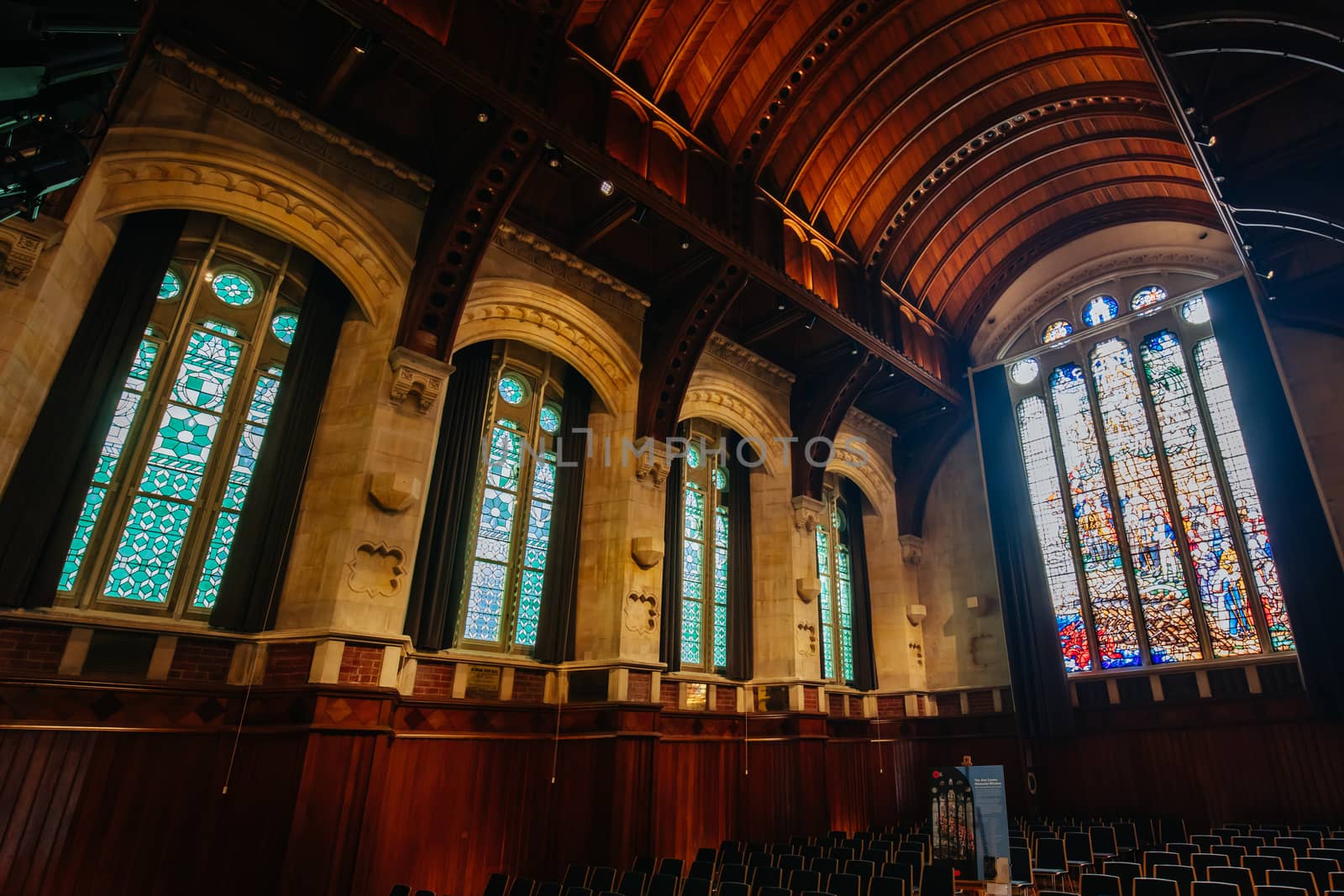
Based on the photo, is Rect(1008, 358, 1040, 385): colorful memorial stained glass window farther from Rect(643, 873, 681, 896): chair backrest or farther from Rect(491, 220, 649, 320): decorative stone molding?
Rect(643, 873, 681, 896): chair backrest

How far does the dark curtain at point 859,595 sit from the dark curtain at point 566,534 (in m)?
6.41

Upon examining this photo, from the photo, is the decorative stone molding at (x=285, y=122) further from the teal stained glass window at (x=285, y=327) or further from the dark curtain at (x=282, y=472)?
the teal stained glass window at (x=285, y=327)

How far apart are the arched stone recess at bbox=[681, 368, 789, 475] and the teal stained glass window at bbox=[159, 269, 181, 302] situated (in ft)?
21.3

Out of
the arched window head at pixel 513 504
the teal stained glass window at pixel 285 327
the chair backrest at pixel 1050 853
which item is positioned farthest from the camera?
the arched window head at pixel 513 504

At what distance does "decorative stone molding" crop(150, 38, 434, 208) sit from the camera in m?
7.05

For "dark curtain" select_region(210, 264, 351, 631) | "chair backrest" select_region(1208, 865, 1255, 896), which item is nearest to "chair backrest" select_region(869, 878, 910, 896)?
"chair backrest" select_region(1208, 865, 1255, 896)

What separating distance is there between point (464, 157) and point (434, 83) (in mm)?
794

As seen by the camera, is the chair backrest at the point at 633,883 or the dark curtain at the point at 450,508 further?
the dark curtain at the point at 450,508

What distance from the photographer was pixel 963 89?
11.0 m

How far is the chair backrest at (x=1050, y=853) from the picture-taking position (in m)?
7.37

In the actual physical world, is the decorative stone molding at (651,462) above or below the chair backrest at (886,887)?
above

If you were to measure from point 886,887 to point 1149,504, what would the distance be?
9.30 metres

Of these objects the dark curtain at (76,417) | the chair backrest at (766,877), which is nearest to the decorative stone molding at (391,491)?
the dark curtain at (76,417)

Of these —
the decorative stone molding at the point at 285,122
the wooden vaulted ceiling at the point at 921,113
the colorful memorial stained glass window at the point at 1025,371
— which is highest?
the wooden vaulted ceiling at the point at 921,113
